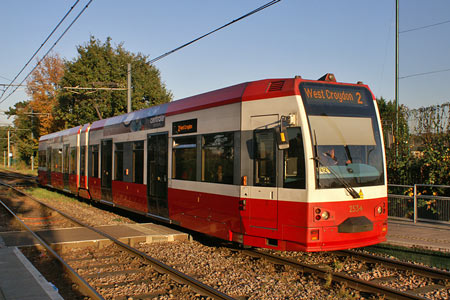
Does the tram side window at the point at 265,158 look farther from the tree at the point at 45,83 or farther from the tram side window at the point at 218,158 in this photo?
the tree at the point at 45,83

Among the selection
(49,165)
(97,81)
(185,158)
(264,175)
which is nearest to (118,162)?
(185,158)

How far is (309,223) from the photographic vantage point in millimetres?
6781

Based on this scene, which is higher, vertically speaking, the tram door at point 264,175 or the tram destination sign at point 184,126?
the tram destination sign at point 184,126

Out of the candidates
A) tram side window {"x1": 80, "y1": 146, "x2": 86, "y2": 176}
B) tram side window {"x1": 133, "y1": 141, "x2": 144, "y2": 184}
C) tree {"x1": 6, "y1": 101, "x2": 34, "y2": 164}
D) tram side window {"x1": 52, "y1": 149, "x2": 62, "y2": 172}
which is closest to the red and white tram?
tram side window {"x1": 133, "y1": 141, "x2": 144, "y2": 184}

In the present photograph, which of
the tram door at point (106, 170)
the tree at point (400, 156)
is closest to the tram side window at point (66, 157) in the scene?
the tram door at point (106, 170)

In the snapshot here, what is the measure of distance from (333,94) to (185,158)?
12.6ft

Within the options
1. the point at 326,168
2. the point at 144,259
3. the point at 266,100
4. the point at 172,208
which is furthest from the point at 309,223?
the point at 172,208

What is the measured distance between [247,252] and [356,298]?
10.1 feet

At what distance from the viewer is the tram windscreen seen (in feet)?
23.0

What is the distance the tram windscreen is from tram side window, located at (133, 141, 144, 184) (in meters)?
A: 6.21

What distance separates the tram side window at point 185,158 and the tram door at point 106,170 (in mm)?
5170

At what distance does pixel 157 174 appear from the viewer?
1095cm

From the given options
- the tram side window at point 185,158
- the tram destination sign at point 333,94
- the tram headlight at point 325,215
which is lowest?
the tram headlight at point 325,215

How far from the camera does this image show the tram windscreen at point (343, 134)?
7.02 m
